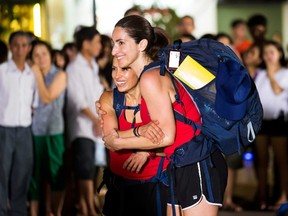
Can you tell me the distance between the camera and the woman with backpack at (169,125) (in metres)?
5.48

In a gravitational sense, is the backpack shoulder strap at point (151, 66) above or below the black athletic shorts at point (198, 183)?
above

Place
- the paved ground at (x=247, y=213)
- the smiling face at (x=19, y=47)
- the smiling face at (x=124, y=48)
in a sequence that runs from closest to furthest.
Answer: the smiling face at (x=124, y=48) → the smiling face at (x=19, y=47) → the paved ground at (x=247, y=213)

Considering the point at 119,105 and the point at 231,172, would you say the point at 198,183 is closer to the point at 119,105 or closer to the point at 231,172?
the point at 119,105

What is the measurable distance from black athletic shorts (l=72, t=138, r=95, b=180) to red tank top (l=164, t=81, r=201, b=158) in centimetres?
457

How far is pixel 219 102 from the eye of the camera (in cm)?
545

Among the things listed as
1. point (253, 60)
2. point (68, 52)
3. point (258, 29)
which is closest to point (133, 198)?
point (253, 60)

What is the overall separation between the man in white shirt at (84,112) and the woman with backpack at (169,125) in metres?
4.30

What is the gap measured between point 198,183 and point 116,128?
657 millimetres

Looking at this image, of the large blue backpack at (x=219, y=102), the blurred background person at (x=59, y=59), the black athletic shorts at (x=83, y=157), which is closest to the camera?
the large blue backpack at (x=219, y=102)

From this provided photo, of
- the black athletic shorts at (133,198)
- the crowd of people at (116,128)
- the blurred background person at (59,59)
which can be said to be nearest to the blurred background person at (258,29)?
the crowd of people at (116,128)

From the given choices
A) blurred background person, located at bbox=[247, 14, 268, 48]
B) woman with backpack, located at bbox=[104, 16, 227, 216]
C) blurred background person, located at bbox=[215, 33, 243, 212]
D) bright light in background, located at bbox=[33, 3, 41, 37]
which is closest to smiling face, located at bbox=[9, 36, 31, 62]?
blurred background person, located at bbox=[215, 33, 243, 212]

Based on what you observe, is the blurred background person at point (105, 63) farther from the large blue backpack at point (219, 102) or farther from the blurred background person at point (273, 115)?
the large blue backpack at point (219, 102)

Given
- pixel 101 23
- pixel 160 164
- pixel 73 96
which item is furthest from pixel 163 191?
pixel 101 23

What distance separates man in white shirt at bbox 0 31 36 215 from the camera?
890cm
